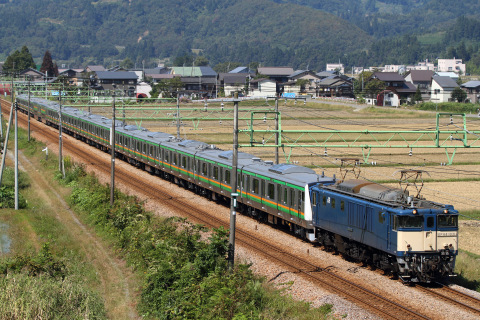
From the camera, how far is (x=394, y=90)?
109m

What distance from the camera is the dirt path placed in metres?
19.2

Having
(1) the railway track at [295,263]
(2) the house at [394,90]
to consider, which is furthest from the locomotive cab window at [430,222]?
(2) the house at [394,90]

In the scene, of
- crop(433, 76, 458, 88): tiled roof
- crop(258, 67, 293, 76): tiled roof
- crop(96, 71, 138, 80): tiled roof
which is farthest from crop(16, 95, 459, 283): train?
crop(258, 67, 293, 76): tiled roof

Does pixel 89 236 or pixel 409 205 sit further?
pixel 89 236

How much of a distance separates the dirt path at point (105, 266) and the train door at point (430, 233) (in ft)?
29.1

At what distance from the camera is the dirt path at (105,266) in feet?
63.0

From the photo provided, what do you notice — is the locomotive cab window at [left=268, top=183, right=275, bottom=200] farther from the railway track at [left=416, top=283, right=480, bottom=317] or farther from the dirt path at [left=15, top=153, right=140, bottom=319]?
the railway track at [left=416, top=283, right=480, bottom=317]

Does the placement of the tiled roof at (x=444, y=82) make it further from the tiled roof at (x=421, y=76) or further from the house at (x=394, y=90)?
the tiled roof at (x=421, y=76)

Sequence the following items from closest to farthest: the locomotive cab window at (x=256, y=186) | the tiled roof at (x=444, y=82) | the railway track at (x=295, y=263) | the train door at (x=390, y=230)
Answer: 1. the railway track at (x=295, y=263)
2. the train door at (x=390, y=230)
3. the locomotive cab window at (x=256, y=186)
4. the tiled roof at (x=444, y=82)

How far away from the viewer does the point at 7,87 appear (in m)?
123

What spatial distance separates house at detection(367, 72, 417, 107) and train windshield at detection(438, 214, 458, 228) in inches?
3487

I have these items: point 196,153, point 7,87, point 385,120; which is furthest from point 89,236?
point 7,87

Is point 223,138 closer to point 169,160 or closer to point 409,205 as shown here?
point 169,160

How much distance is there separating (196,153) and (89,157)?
17.4 metres
